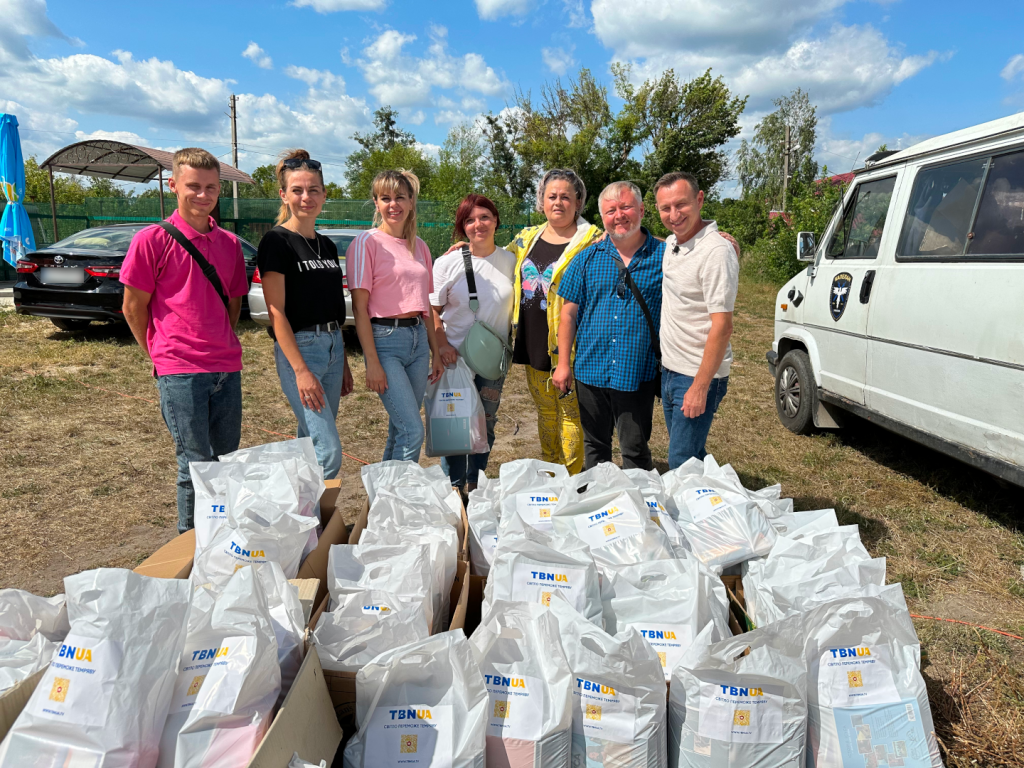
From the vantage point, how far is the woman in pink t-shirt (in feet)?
9.89

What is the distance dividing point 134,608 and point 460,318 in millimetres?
2401

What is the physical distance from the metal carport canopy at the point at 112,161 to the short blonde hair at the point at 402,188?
34.0 feet

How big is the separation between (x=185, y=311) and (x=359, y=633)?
1.59 meters

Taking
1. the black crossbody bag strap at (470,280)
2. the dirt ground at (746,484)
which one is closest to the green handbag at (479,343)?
the black crossbody bag strap at (470,280)

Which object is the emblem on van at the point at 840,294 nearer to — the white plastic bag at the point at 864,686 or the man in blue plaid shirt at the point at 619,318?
the man in blue plaid shirt at the point at 619,318

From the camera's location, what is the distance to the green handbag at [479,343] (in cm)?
343

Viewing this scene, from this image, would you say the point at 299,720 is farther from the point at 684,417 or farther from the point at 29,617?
the point at 684,417

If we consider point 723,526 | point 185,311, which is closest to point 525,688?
point 723,526

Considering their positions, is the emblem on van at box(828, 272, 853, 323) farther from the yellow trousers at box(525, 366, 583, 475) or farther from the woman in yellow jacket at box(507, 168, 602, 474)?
the yellow trousers at box(525, 366, 583, 475)

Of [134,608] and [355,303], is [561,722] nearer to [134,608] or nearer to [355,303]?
[134,608]

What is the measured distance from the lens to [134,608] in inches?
51.6

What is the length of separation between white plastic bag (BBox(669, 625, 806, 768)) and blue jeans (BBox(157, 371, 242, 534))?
196cm

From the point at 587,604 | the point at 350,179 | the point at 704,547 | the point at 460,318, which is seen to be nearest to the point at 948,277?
the point at 704,547

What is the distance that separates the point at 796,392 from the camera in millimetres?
5289
